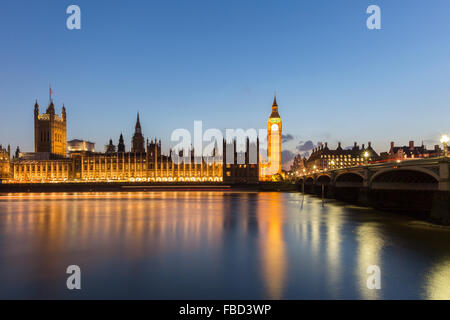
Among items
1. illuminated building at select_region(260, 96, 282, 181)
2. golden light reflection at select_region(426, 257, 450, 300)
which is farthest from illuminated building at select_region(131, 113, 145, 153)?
golden light reflection at select_region(426, 257, 450, 300)

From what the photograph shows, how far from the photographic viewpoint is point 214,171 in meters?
120

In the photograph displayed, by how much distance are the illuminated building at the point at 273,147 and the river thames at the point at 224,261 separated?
119251 millimetres

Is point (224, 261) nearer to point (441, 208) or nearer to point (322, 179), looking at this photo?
point (441, 208)

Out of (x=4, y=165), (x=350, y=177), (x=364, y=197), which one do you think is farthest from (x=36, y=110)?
(x=364, y=197)

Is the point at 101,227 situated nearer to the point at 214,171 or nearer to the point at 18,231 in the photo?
the point at 18,231

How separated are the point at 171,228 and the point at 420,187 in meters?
29.3

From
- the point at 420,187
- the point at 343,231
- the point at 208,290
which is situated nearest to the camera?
the point at 208,290

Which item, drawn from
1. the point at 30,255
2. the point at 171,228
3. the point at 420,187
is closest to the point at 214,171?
the point at 420,187

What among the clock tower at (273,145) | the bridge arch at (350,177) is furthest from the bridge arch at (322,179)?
the clock tower at (273,145)

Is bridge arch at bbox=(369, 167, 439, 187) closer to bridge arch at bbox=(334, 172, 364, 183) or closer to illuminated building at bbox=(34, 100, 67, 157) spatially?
bridge arch at bbox=(334, 172, 364, 183)

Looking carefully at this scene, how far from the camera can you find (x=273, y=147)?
15625 centimetres

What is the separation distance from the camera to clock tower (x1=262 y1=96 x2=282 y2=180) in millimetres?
150250

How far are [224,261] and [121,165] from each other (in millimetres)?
119878
